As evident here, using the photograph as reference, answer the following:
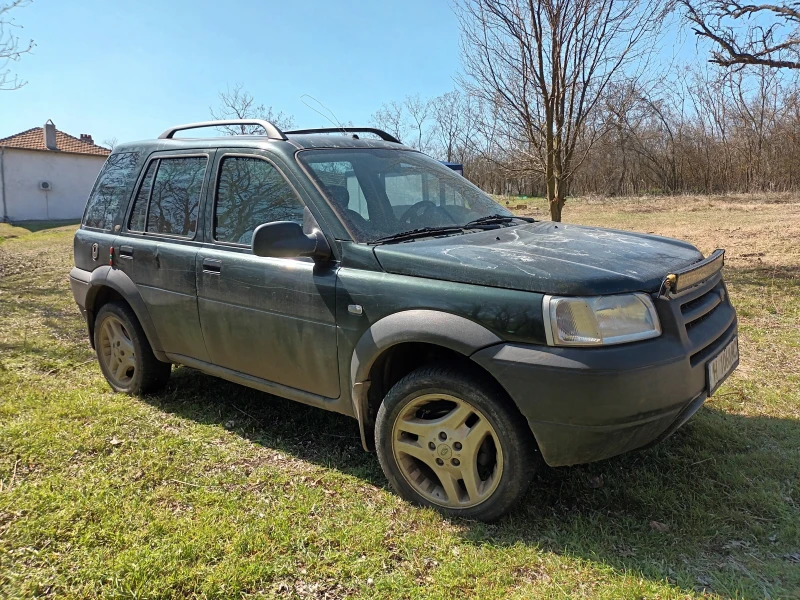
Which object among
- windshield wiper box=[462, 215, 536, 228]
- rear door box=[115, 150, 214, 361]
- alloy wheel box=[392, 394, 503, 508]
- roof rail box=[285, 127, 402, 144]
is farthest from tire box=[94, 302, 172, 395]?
windshield wiper box=[462, 215, 536, 228]

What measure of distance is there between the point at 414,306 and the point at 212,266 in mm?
1499

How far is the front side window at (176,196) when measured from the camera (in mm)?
3883

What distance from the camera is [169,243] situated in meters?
3.96

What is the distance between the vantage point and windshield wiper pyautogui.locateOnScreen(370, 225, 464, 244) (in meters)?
3.14

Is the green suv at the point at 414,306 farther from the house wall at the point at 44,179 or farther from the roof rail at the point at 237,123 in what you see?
the house wall at the point at 44,179

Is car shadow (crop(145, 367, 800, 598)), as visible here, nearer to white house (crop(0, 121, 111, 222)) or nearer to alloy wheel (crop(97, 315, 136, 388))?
alloy wheel (crop(97, 315, 136, 388))

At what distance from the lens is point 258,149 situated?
3594 millimetres

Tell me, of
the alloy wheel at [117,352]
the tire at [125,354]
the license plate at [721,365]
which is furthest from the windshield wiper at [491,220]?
the alloy wheel at [117,352]

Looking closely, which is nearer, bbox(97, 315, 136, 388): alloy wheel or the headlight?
the headlight

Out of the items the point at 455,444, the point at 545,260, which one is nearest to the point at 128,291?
the point at 455,444

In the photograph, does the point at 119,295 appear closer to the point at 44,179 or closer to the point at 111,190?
the point at 111,190

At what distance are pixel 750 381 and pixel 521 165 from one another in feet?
17.6

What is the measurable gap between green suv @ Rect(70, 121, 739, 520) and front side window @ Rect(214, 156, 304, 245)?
1cm

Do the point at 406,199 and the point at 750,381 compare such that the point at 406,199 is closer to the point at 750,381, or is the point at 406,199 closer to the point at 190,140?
the point at 190,140
